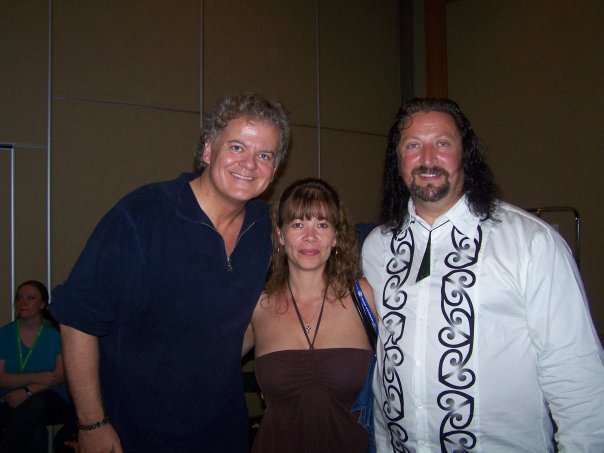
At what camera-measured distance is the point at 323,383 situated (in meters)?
1.83

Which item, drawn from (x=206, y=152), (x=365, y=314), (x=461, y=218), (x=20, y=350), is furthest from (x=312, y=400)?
(x=20, y=350)

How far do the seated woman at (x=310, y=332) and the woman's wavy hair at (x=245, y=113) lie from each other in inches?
14.9

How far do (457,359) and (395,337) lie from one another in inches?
9.3

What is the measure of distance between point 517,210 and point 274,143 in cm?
93

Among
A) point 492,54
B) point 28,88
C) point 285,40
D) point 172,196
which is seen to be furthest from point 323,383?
point 492,54

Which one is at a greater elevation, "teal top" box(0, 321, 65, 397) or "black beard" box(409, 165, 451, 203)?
"black beard" box(409, 165, 451, 203)

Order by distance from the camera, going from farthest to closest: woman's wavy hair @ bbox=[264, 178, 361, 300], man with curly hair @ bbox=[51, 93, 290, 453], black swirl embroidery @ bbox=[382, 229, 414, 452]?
woman's wavy hair @ bbox=[264, 178, 361, 300]
black swirl embroidery @ bbox=[382, 229, 414, 452]
man with curly hair @ bbox=[51, 93, 290, 453]

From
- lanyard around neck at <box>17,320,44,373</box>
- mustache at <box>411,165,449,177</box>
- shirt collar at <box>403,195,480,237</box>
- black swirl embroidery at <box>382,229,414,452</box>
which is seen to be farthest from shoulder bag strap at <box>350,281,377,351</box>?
lanyard around neck at <box>17,320,44,373</box>

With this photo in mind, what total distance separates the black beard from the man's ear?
2.61ft

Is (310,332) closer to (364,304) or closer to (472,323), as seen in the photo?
(364,304)

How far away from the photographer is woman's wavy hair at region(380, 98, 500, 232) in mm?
1767

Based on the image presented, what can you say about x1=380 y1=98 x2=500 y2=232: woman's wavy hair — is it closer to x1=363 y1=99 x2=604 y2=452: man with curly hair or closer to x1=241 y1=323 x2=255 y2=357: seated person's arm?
x1=363 y1=99 x2=604 y2=452: man with curly hair

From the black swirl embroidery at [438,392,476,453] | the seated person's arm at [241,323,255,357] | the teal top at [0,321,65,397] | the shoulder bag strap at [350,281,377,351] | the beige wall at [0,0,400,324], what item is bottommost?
the teal top at [0,321,65,397]

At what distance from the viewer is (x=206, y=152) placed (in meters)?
1.85
